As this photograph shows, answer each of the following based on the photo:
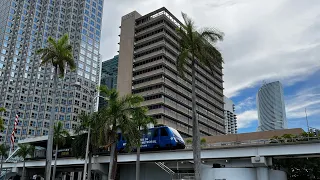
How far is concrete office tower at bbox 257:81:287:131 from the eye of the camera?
99.6m

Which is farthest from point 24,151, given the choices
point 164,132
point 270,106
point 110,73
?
point 110,73

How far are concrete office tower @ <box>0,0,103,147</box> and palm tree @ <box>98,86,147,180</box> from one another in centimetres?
8613

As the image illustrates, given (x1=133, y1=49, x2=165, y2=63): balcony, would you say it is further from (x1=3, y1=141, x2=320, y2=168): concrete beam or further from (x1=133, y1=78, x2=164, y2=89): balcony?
(x1=3, y1=141, x2=320, y2=168): concrete beam

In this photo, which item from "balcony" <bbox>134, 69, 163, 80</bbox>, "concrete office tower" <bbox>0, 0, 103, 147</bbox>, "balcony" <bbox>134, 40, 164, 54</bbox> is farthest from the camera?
"concrete office tower" <bbox>0, 0, 103, 147</bbox>

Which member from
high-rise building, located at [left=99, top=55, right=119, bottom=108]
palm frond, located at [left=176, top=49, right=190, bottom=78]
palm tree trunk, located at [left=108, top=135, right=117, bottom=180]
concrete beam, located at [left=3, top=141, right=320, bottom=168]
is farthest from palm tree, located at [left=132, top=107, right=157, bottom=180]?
high-rise building, located at [left=99, top=55, right=119, bottom=108]

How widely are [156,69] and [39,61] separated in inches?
2031

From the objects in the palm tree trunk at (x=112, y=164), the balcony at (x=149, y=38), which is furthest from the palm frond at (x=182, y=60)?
the balcony at (x=149, y=38)

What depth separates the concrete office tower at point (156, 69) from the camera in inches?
3728

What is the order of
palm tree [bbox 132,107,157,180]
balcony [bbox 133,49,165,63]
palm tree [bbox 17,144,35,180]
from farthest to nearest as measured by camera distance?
balcony [bbox 133,49,165,63] < palm tree [bbox 17,144,35,180] < palm tree [bbox 132,107,157,180]

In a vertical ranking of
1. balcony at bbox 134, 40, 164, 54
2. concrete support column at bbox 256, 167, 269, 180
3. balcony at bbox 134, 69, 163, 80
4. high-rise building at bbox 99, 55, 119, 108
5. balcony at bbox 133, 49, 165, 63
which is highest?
high-rise building at bbox 99, 55, 119, 108

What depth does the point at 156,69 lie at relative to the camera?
321 ft

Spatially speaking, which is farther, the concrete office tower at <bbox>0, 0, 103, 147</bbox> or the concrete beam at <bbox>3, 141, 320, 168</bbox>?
the concrete office tower at <bbox>0, 0, 103, 147</bbox>

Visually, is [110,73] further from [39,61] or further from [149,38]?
[149,38]

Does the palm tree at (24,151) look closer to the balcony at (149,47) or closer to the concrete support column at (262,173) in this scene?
the concrete support column at (262,173)
